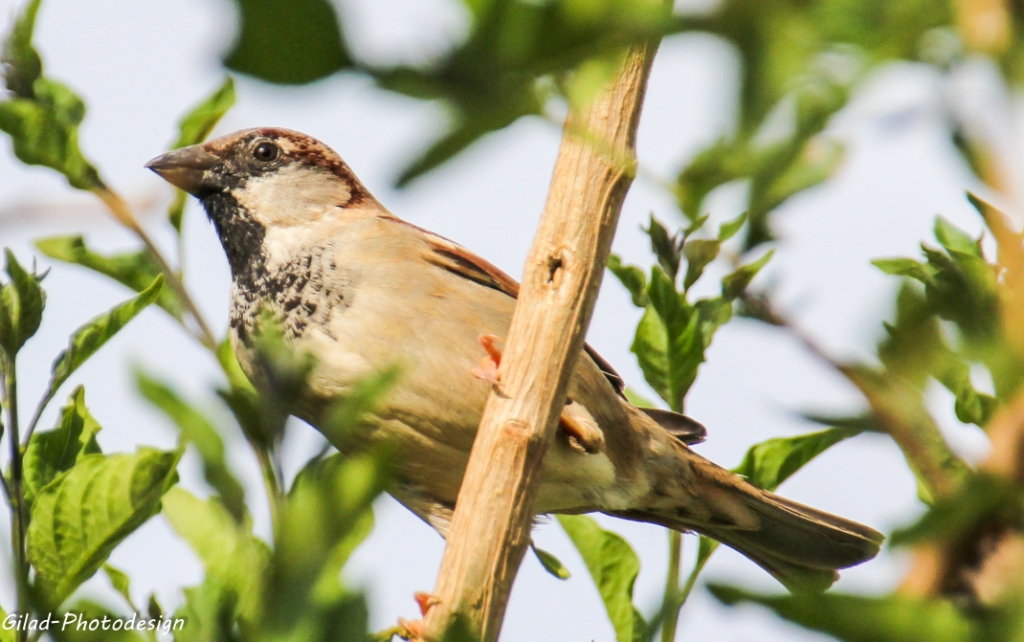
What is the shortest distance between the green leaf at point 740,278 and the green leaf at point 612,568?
74cm

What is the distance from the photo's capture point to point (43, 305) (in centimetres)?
180

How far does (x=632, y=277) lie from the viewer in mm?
2275

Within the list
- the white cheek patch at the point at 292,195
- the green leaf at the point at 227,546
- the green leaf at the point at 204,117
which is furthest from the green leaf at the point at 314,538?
the white cheek patch at the point at 292,195

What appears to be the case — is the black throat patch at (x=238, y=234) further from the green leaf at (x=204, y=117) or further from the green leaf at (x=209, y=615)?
the green leaf at (x=209, y=615)

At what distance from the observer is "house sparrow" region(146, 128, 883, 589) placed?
3148mm

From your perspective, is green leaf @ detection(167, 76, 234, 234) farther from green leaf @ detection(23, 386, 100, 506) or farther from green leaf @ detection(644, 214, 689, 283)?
green leaf @ detection(644, 214, 689, 283)

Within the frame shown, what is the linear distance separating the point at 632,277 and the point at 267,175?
203cm

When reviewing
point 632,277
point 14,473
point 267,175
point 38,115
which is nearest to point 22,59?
point 38,115

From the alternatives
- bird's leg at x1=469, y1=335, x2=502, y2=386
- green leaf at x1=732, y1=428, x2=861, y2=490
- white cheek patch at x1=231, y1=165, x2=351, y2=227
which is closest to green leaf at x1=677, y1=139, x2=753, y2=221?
green leaf at x1=732, y1=428, x2=861, y2=490

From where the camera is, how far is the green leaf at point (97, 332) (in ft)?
6.38

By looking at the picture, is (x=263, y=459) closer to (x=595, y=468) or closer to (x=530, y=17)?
(x=530, y=17)

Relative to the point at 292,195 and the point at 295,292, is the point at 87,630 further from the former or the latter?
the point at 292,195

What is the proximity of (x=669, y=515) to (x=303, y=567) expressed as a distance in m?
3.30

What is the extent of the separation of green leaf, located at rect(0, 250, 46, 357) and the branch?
0.78 m
